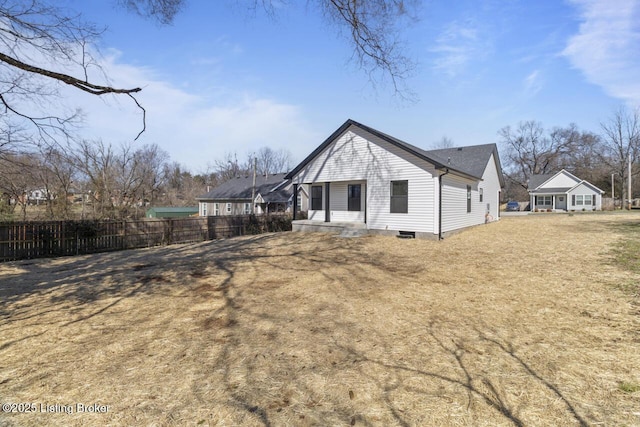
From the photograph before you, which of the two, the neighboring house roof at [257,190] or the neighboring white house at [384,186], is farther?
the neighboring house roof at [257,190]

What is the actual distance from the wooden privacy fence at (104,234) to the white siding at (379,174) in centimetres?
541

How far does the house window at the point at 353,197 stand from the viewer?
53.3ft

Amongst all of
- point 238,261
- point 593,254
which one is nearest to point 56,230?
point 238,261

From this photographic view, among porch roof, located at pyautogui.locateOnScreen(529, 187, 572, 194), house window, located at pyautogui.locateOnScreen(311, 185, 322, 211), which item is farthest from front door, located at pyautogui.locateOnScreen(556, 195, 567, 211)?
house window, located at pyautogui.locateOnScreen(311, 185, 322, 211)

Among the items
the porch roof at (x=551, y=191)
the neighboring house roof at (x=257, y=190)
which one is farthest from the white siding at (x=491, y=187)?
the porch roof at (x=551, y=191)

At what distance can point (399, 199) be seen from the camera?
561 inches

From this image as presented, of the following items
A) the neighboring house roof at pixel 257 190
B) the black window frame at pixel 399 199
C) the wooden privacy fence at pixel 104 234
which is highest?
the neighboring house roof at pixel 257 190

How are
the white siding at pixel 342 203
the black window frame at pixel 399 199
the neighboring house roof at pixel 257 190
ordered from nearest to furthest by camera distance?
the black window frame at pixel 399 199
the white siding at pixel 342 203
the neighboring house roof at pixel 257 190

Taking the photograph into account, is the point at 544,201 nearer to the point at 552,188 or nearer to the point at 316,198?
the point at 552,188

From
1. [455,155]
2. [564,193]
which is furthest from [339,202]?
[564,193]

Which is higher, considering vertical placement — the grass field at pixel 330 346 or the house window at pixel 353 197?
the house window at pixel 353 197

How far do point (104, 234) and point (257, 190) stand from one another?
863 inches

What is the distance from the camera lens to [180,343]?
159 inches

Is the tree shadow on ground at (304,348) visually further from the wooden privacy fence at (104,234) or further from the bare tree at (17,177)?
the bare tree at (17,177)
